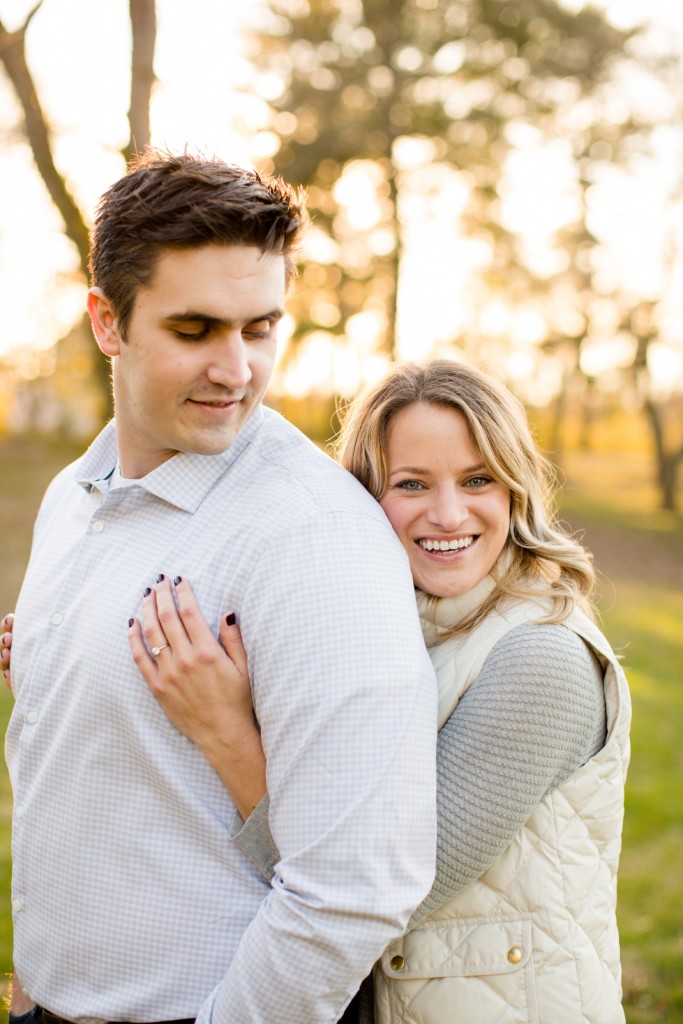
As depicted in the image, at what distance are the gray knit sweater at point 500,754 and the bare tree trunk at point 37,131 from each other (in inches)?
124

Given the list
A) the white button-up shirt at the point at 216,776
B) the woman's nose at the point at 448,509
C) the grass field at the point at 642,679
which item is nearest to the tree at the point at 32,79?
the woman's nose at the point at 448,509

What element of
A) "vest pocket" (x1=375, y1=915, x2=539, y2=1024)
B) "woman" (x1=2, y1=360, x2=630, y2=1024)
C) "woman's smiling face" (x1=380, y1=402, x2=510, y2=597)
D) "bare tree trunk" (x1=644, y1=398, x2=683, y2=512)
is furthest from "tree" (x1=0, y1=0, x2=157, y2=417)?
"bare tree trunk" (x1=644, y1=398, x2=683, y2=512)

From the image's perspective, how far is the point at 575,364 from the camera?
23.2m

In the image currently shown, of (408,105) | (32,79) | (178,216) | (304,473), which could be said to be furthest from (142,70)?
(408,105)

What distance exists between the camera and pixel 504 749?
1863 millimetres

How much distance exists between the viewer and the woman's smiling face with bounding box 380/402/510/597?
2252mm

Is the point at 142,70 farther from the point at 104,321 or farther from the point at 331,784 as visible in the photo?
the point at 331,784

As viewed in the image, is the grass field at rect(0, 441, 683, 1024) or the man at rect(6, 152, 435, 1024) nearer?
the man at rect(6, 152, 435, 1024)

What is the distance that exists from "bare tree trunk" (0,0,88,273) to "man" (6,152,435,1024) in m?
2.31

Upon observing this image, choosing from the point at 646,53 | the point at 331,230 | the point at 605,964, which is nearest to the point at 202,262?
the point at 605,964

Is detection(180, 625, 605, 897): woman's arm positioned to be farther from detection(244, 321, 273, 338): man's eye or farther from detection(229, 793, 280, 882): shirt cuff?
detection(244, 321, 273, 338): man's eye

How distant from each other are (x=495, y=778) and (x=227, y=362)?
0.95 m

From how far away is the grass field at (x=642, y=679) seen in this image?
14.3 ft

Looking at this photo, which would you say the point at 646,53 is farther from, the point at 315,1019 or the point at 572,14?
the point at 315,1019
